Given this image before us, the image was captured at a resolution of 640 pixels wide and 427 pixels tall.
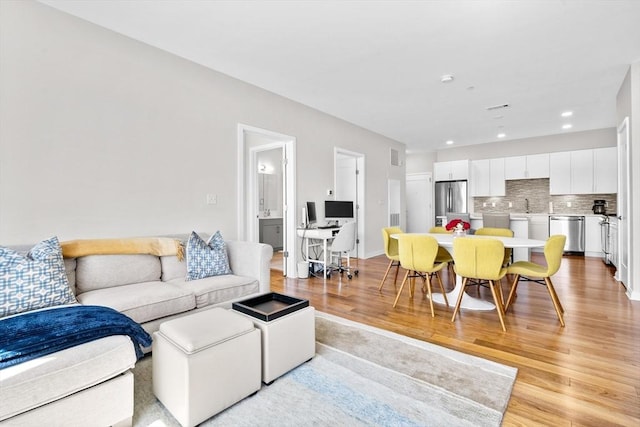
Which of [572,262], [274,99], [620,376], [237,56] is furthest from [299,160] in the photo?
[572,262]

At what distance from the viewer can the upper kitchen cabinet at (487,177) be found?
7562mm

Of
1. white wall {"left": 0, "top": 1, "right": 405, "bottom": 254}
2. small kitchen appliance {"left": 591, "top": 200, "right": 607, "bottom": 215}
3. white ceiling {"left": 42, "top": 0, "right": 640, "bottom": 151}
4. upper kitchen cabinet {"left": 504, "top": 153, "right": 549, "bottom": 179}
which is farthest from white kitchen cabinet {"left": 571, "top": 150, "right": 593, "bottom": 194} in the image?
white wall {"left": 0, "top": 1, "right": 405, "bottom": 254}

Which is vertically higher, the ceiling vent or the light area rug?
the ceiling vent

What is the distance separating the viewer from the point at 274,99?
429 centimetres

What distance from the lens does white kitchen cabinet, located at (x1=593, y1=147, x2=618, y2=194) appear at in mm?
6289

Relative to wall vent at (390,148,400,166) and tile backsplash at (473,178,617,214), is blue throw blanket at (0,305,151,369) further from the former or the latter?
tile backsplash at (473,178,617,214)

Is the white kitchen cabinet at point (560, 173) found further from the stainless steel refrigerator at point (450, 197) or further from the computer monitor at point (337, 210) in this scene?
the computer monitor at point (337, 210)

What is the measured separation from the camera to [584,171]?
658cm

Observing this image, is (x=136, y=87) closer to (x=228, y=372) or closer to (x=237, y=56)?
(x=237, y=56)

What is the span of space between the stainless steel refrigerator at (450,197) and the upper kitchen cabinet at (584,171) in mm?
1841

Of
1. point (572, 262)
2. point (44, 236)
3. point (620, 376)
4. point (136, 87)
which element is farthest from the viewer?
point (572, 262)

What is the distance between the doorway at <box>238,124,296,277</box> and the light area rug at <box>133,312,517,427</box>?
215cm

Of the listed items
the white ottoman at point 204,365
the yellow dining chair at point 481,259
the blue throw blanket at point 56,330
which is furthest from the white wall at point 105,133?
the yellow dining chair at point 481,259

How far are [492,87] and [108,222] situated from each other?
478cm
